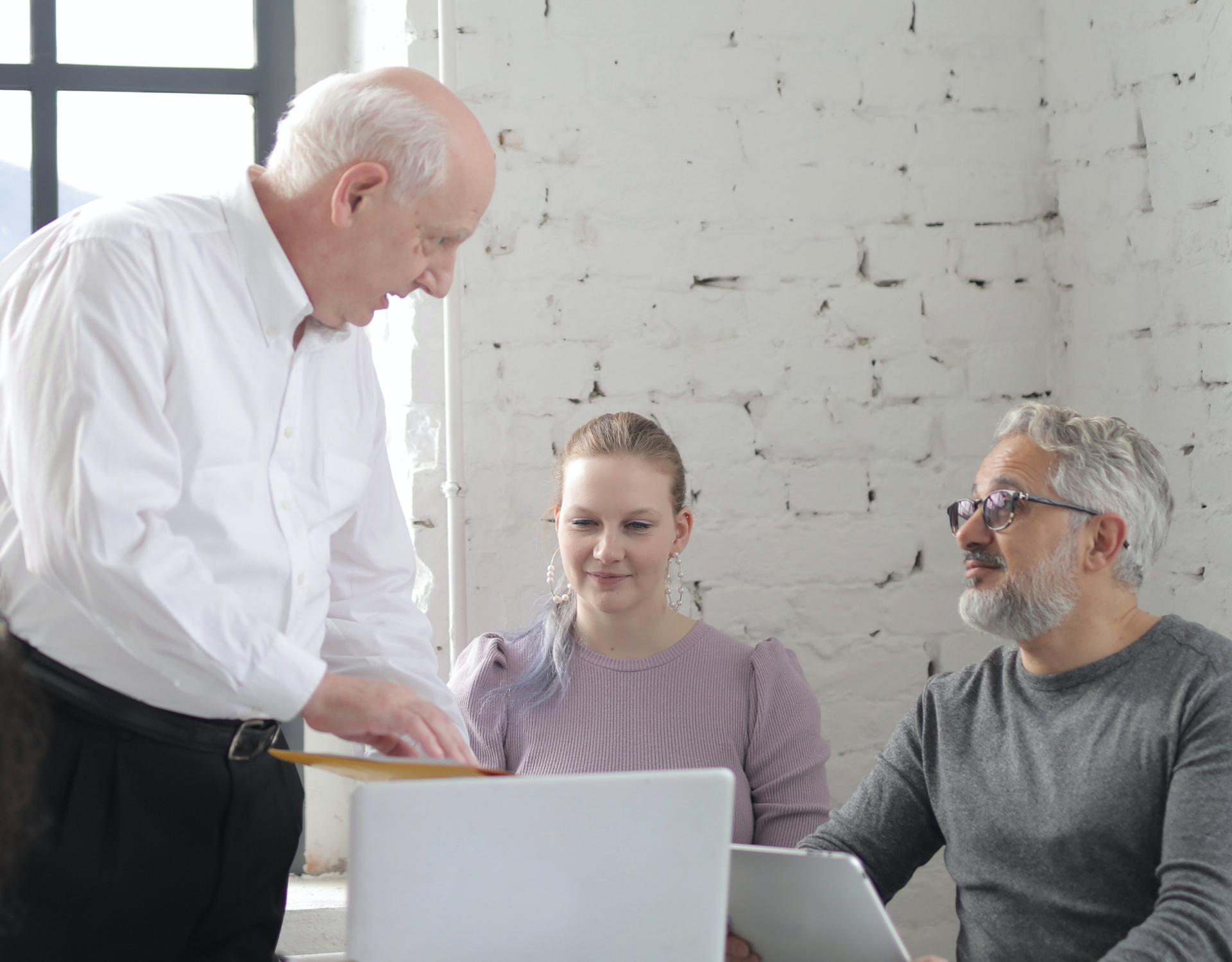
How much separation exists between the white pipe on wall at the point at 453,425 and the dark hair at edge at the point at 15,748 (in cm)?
126

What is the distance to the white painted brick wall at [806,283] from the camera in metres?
2.14

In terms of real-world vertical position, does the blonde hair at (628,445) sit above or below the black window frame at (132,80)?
below

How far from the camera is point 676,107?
220 centimetres

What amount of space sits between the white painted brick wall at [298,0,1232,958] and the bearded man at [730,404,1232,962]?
1.87ft

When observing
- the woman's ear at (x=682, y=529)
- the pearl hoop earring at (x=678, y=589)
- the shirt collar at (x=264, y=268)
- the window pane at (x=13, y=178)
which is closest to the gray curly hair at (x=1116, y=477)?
the woman's ear at (x=682, y=529)

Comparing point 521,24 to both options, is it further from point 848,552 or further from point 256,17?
point 848,552

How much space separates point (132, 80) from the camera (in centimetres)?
229

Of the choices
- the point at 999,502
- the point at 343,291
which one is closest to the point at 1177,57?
the point at 999,502

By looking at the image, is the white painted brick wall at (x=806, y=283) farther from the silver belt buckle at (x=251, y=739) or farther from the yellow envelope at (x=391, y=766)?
the yellow envelope at (x=391, y=766)

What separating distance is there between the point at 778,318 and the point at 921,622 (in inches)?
25.4

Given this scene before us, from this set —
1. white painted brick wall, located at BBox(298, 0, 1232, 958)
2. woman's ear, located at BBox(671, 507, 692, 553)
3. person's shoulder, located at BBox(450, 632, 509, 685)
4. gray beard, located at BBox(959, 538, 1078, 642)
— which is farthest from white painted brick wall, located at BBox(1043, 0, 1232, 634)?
person's shoulder, located at BBox(450, 632, 509, 685)

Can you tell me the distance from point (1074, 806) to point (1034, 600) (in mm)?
260

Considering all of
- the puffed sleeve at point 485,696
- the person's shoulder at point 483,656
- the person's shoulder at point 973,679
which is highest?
the person's shoulder at point 973,679

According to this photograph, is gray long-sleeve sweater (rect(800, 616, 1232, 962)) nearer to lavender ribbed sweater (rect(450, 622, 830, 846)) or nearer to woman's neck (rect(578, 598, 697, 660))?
lavender ribbed sweater (rect(450, 622, 830, 846))
